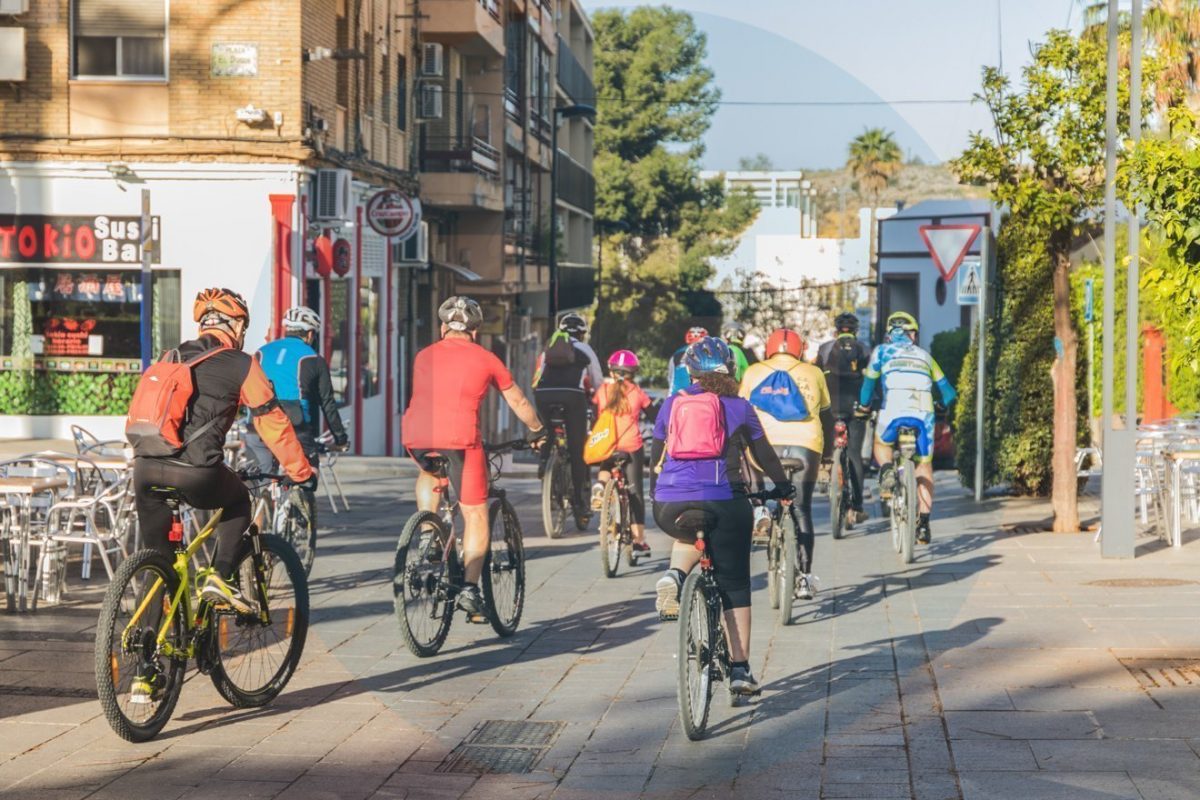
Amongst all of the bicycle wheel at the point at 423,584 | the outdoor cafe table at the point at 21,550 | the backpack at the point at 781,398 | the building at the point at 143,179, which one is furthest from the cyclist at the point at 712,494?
the building at the point at 143,179

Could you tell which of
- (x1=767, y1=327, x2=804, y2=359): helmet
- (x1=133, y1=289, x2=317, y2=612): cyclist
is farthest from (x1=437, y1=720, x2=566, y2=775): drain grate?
(x1=767, y1=327, x2=804, y2=359): helmet

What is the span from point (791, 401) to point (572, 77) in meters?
47.1

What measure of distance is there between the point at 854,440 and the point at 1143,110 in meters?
3.65

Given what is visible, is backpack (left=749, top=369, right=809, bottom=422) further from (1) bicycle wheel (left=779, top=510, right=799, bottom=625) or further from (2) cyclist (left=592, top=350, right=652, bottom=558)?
(1) bicycle wheel (left=779, top=510, right=799, bottom=625)

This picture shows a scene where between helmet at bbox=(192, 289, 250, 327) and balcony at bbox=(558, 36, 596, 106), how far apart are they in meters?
47.2

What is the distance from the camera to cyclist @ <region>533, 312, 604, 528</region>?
1574 cm

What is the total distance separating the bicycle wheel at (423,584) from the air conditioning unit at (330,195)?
15526mm

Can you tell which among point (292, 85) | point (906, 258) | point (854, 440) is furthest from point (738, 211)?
point (854, 440)

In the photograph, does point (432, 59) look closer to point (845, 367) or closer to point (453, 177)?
point (453, 177)

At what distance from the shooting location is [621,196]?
225 ft

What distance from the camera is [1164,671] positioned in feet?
28.9

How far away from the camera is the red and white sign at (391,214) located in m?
26.7

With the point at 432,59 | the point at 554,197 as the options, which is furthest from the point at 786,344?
the point at 554,197

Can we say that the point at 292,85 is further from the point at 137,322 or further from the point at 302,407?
the point at 302,407
